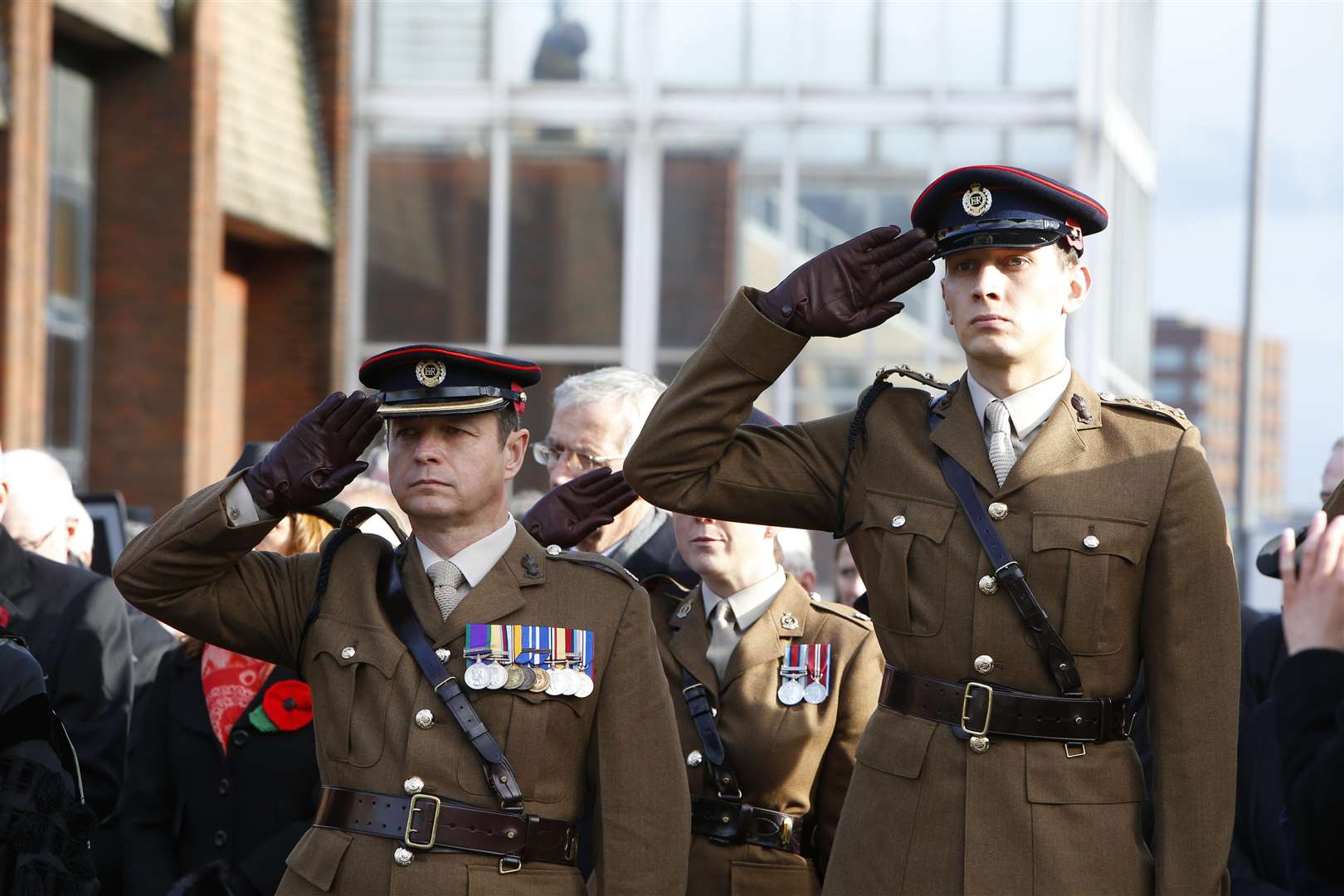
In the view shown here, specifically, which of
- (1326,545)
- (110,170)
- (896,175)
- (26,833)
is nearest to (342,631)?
(26,833)

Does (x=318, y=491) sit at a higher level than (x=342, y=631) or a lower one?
higher

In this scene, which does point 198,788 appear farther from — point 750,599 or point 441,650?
point 750,599

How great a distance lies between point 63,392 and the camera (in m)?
13.5

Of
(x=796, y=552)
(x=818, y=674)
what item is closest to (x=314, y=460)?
(x=818, y=674)

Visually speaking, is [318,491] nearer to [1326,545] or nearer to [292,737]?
[292,737]

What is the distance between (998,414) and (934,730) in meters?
0.62

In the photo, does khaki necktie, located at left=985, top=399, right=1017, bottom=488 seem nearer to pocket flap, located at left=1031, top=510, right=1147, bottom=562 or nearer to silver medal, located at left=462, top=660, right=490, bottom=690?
pocket flap, located at left=1031, top=510, right=1147, bottom=562

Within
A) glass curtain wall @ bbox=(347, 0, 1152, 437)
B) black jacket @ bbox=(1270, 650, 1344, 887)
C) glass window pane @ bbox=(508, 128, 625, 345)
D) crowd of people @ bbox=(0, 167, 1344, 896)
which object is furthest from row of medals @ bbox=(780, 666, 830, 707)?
glass window pane @ bbox=(508, 128, 625, 345)

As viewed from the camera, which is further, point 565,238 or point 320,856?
point 565,238

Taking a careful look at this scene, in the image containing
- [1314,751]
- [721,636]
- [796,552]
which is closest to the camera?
[1314,751]

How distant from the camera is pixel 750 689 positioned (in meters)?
4.38

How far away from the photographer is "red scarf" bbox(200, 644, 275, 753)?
4625mm

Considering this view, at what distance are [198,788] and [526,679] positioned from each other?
4.93 feet

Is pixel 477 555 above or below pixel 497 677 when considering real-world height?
above
